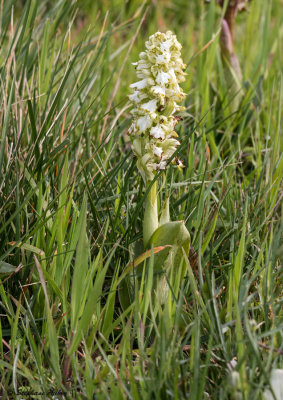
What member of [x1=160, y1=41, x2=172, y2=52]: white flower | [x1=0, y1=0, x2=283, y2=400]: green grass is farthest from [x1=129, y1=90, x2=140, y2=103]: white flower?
[x1=0, y1=0, x2=283, y2=400]: green grass

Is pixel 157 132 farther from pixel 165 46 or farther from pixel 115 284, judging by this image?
pixel 115 284

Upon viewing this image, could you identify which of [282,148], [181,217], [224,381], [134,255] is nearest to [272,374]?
[224,381]

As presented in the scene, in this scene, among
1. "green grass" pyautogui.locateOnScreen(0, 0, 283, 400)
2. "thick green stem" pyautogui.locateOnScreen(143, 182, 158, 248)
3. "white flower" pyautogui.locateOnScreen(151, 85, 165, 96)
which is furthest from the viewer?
"thick green stem" pyautogui.locateOnScreen(143, 182, 158, 248)

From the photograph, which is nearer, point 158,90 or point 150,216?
point 158,90

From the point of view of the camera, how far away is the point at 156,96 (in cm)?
126

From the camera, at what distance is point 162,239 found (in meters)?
1.31

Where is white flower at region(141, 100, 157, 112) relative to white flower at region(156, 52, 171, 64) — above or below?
below

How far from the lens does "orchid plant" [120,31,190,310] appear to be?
1.25m

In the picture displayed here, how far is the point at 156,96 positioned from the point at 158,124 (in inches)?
2.7

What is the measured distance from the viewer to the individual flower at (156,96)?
1243mm

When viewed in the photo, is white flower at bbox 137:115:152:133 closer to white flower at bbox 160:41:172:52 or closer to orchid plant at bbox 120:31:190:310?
orchid plant at bbox 120:31:190:310

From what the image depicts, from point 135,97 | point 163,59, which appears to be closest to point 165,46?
point 163,59

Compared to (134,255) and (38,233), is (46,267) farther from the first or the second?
(134,255)

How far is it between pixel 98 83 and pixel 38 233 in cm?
114
